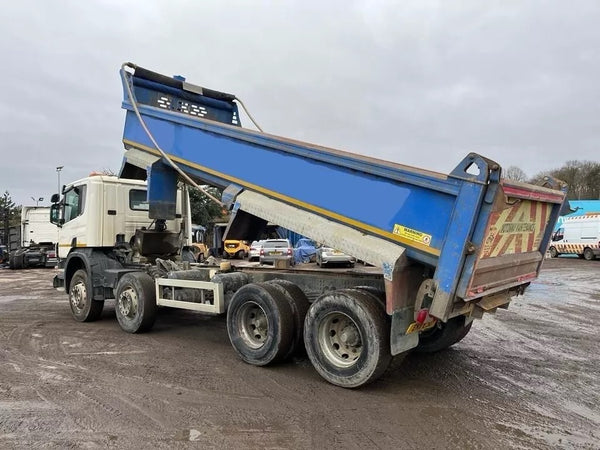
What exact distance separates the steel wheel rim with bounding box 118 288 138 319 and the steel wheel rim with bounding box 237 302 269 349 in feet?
8.10

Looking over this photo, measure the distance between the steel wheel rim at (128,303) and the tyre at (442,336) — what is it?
447cm

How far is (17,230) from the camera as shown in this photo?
1063 inches

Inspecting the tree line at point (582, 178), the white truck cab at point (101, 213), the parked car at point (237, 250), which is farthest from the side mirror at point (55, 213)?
the tree line at point (582, 178)

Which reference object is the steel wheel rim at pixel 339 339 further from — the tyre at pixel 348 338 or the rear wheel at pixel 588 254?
the rear wheel at pixel 588 254

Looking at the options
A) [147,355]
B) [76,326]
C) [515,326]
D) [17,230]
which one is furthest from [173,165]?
[17,230]

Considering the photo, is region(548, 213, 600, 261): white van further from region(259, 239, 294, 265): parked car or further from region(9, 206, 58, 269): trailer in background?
region(9, 206, 58, 269): trailer in background

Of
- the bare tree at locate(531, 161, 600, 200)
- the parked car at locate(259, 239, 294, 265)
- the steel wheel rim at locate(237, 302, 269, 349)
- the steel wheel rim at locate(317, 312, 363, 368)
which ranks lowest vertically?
the parked car at locate(259, 239, 294, 265)

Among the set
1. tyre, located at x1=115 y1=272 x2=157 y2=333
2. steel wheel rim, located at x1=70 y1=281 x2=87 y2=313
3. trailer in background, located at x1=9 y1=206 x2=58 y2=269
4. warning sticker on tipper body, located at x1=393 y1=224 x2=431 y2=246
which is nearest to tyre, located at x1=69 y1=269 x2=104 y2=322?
steel wheel rim, located at x1=70 y1=281 x2=87 y2=313

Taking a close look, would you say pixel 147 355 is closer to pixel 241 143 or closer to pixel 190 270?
pixel 190 270

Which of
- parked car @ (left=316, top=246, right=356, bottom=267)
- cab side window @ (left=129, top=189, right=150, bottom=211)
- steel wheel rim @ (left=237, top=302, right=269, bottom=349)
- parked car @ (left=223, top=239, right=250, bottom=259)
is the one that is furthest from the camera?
parked car @ (left=223, top=239, right=250, bottom=259)

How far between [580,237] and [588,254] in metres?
1.20

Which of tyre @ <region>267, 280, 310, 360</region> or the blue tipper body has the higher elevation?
the blue tipper body

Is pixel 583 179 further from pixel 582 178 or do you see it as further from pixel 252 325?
pixel 252 325

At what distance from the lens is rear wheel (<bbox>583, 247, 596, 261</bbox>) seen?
3011 cm
